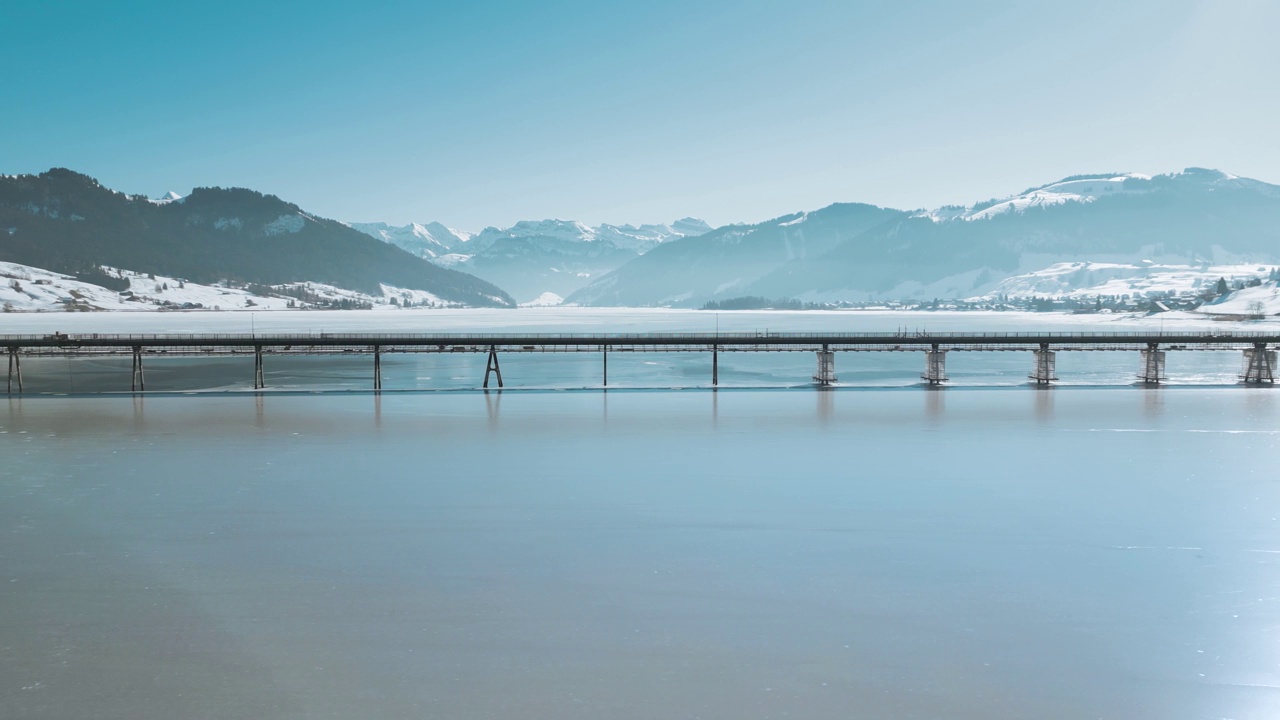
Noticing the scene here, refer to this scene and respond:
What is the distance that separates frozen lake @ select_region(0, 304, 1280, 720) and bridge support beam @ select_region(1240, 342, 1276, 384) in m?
45.6

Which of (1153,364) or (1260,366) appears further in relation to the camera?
(1260,366)

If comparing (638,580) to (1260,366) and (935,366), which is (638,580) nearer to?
(935,366)

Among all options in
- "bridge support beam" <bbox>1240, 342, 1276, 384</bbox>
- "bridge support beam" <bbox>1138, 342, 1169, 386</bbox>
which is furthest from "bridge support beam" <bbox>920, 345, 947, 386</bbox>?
"bridge support beam" <bbox>1240, 342, 1276, 384</bbox>

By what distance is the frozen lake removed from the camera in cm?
1203

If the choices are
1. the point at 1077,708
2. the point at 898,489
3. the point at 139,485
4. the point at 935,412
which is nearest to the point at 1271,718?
the point at 1077,708

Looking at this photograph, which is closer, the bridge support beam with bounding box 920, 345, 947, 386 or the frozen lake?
the frozen lake

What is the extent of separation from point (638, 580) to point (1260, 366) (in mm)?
74617

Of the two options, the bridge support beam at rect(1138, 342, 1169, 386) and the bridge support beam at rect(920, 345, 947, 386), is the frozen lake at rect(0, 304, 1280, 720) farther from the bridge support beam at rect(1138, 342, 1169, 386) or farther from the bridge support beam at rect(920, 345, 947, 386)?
the bridge support beam at rect(1138, 342, 1169, 386)

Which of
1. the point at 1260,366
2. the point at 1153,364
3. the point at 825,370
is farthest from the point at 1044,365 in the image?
the point at 1260,366

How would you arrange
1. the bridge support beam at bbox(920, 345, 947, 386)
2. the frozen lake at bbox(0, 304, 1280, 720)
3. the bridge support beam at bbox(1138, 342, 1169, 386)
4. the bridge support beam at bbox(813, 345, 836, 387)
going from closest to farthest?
the frozen lake at bbox(0, 304, 1280, 720) < the bridge support beam at bbox(813, 345, 836, 387) < the bridge support beam at bbox(920, 345, 947, 386) < the bridge support beam at bbox(1138, 342, 1169, 386)

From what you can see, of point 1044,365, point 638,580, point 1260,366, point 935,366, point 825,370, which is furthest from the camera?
point 1260,366

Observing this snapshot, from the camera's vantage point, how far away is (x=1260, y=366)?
7225 cm

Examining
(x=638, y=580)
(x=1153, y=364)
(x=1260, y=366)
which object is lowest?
(x=638, y=580)

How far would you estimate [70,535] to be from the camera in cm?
2027
